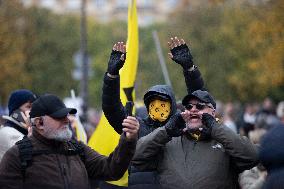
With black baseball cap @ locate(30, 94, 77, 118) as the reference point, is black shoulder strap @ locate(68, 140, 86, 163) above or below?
below

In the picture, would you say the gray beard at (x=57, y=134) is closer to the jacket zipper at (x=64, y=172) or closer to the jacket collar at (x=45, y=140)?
the jacket collar at (x=45, y=140)

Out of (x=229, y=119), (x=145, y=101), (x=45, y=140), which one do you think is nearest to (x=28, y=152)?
(x=45, y=140)

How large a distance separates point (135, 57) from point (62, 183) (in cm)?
387

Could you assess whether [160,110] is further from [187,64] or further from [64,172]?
[64,172]

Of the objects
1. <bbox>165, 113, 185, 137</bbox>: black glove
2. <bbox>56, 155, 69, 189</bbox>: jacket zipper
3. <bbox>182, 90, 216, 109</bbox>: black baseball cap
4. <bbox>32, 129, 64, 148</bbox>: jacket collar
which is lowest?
<bbox>56, 155, 69, 189</bbox>: jacket zipper

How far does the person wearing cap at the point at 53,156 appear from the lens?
7.43 metres

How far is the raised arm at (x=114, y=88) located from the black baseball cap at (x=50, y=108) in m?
1.05

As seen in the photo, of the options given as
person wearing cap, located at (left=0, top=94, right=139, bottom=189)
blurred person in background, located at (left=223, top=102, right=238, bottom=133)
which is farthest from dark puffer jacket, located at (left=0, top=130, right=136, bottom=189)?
blurred person in background, located at (left=223, top=102, right=238, bottom=133)

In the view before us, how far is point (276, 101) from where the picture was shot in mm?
48656

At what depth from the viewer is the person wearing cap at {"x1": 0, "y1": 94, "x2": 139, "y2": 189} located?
24.4 ft

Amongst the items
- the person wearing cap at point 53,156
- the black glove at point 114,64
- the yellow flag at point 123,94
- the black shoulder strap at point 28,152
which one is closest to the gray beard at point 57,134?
the person wearing cap at point 53,156

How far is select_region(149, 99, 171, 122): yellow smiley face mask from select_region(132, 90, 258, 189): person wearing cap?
63 centimetres

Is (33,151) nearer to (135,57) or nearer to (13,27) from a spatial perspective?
(135,57)

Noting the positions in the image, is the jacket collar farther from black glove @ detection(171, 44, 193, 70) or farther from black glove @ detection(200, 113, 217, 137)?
black glove @ detection(171, 44, 193, 70)
